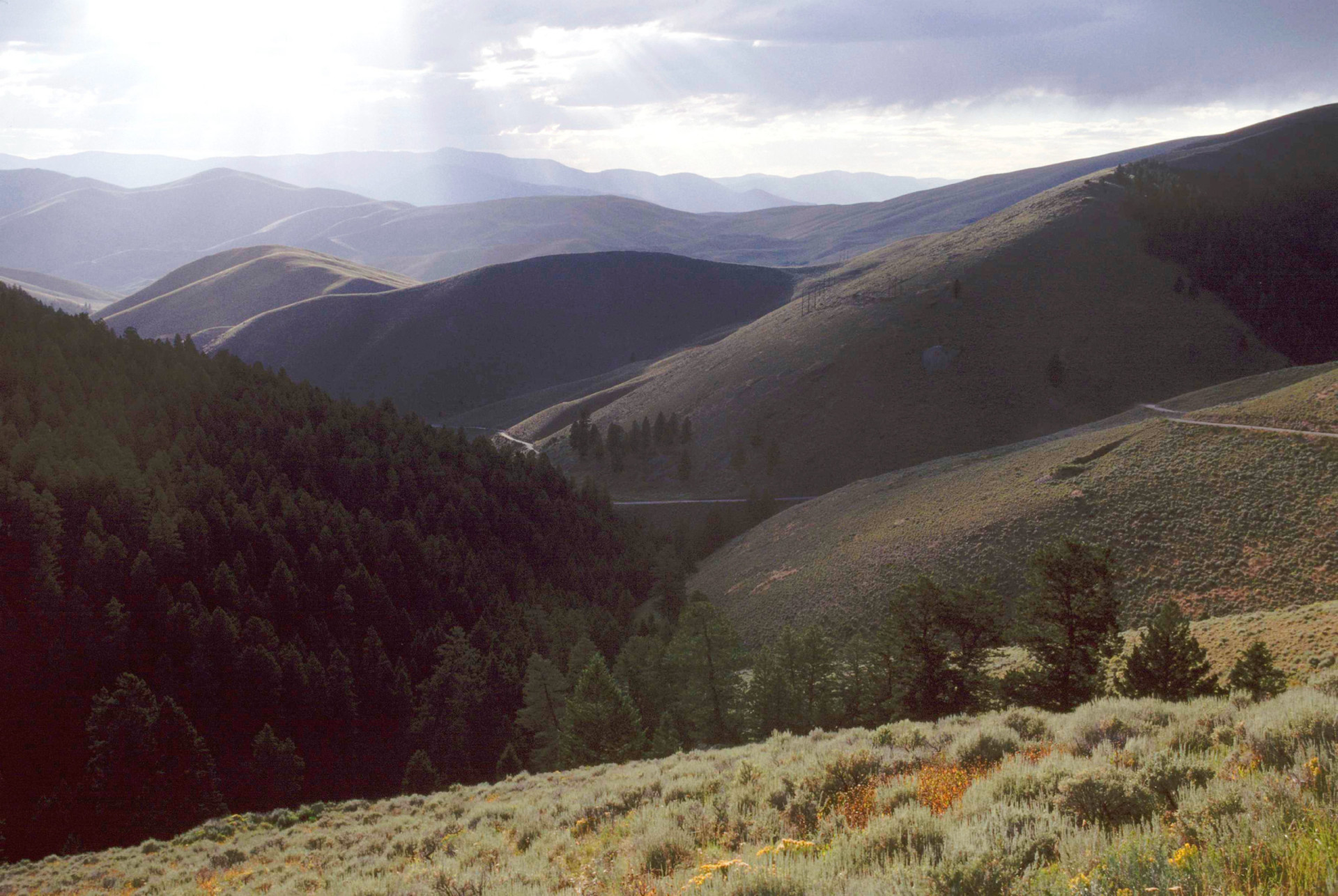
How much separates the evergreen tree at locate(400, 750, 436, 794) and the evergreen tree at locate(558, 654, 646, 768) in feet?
30.3

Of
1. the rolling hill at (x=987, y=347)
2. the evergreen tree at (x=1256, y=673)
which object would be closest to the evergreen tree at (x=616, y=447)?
the rolling hill at (x=987, y=347)

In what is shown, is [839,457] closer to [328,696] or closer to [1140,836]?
[328,696]

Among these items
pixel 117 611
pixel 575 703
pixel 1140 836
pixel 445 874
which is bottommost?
pixel 575 703

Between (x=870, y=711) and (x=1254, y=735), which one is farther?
(x=870, y=711)

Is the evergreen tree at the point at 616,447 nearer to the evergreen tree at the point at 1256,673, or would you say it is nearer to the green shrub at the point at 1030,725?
the evergreen tree at the point at 1256,673

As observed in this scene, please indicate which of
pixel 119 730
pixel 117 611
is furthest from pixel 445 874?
pixel 117 611

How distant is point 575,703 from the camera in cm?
3528

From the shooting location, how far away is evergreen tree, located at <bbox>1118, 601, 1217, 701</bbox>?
72.5ft

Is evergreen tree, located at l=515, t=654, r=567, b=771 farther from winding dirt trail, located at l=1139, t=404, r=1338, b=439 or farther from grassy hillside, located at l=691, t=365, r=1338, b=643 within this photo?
winding dirt trail, located at l=1139, t=404, r=1338, b=439

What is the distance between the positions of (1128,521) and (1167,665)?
94.2 ft

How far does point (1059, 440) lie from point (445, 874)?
2910 inches

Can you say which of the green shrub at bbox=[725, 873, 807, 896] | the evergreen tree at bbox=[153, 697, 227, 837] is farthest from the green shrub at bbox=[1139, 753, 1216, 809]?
the evergreen tree at bbox=[153, 697, 227, 837]

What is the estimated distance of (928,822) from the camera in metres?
8.37

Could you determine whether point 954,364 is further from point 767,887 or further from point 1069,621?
point 767,887
